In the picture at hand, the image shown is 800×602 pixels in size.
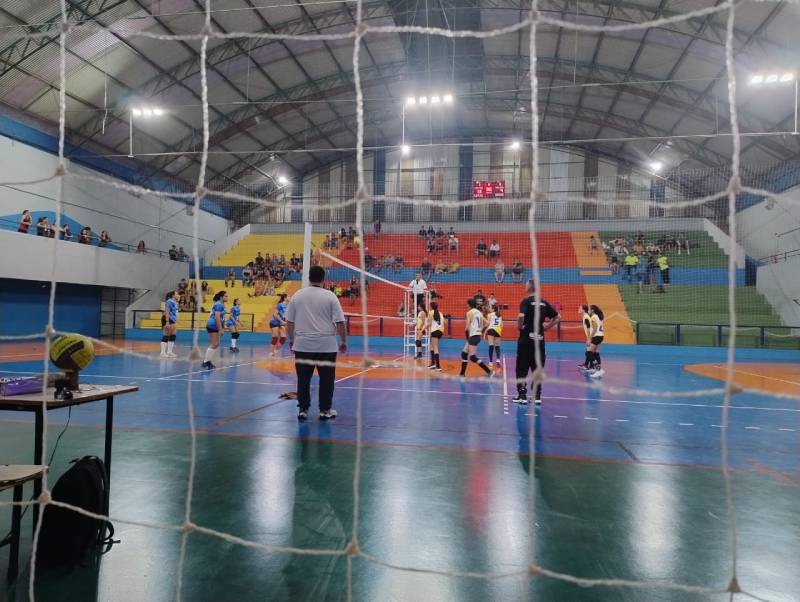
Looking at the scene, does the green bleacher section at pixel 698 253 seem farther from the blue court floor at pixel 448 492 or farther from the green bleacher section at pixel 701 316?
the blue court floor at pixel 448 492

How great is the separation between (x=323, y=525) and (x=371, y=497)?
50 centimetres

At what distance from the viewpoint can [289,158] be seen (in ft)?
92.0

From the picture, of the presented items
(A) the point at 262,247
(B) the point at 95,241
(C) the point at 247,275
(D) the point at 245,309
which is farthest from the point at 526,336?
(A) the point at 262,247

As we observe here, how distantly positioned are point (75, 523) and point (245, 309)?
20.1 m

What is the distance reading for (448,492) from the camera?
135 inches

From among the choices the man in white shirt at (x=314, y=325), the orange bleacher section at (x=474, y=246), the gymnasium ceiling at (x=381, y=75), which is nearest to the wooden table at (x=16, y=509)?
the man in white shirt at (x=314, y=325)

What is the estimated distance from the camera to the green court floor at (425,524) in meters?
2.33

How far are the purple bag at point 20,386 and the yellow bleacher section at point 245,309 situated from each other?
17355 mm

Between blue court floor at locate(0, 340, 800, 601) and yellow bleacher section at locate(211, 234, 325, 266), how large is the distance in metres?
19.9

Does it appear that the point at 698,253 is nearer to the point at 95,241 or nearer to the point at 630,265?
the point at 630,265

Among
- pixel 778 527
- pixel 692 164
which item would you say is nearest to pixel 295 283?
pixel 692 164

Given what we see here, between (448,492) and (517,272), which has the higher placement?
(517,272)

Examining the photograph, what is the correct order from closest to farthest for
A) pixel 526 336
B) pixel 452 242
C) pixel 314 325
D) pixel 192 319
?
pixel 314 325 < pixel 526 336 < pixel 192 319 < pixel 452 242

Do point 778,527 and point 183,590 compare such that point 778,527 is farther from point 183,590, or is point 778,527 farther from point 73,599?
point 73,599
